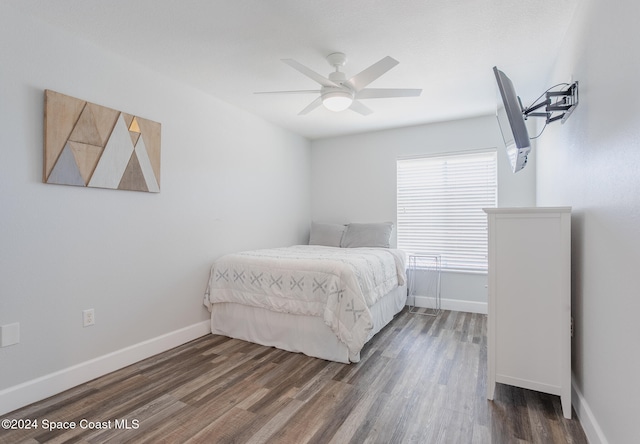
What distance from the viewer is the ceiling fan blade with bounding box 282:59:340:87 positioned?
79.7 inches

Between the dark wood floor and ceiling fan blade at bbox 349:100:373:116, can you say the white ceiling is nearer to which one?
ceiling fan blade at bbox 349:100:373:116

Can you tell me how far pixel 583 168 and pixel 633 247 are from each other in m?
0.78

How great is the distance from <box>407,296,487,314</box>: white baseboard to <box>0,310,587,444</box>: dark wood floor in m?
1.19

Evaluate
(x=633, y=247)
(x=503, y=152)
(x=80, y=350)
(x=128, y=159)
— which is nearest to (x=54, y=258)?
(x=80, y=350)

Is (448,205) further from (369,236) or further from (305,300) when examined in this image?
(305,300)

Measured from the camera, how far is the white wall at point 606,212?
121 centimetres

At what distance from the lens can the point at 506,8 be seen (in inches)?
75.0

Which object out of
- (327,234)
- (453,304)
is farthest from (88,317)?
(453,304)

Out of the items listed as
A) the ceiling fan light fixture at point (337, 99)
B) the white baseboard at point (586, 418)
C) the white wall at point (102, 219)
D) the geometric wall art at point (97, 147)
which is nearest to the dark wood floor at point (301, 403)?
the white baseboard at point (586, 418)

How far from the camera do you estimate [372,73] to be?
216 cm

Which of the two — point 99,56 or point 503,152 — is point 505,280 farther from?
point 99,56

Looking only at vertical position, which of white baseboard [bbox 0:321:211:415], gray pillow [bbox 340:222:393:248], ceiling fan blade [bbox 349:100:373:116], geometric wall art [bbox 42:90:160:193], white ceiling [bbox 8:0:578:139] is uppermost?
white ceiling [bbox 8:0:578:139]

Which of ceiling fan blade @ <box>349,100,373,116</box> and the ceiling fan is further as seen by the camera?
ceiling fan blade @ <box>349,100,373,116</box>

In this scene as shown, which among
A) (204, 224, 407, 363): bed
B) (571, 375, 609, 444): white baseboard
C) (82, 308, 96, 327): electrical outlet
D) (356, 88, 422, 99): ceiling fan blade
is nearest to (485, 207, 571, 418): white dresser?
(571, 375, 609, 444): white baseboard
